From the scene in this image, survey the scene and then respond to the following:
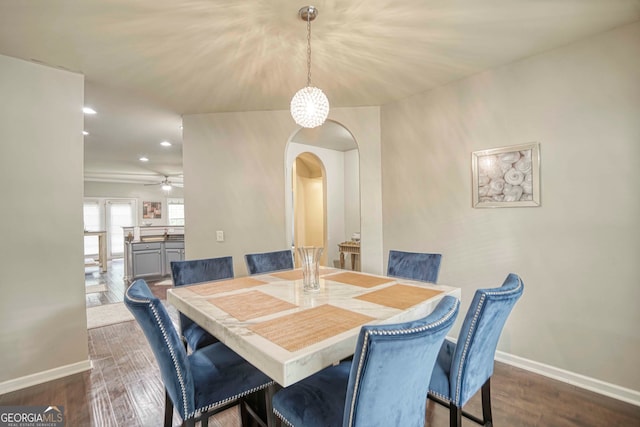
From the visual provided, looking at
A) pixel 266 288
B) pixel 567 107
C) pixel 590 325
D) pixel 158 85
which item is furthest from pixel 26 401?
pixel 567 107

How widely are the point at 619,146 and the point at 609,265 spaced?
804 mm

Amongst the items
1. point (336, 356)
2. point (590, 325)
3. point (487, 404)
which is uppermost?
point (336, 356)

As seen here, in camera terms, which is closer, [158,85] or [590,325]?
[590,325]

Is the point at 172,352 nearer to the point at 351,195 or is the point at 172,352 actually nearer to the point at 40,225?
the point at 40,225

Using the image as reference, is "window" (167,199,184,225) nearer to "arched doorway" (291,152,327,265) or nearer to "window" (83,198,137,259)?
"window" (83,198,137,259)

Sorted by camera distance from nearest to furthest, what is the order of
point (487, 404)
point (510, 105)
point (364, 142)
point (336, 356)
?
point (336, 356), point (487, 404), point (510, 105), point (364, 142)

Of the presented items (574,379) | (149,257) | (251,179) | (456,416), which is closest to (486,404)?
(456,416)

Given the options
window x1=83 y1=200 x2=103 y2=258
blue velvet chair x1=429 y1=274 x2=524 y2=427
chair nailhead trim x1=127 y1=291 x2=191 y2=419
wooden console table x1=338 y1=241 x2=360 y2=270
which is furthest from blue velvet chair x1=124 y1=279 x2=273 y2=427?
window x1=83 y1=200 x2=103 y2=258

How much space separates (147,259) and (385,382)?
20.4ft

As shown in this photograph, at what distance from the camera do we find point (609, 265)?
2025mm

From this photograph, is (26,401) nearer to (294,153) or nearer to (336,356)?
(336,356)

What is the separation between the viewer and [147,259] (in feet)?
19.5

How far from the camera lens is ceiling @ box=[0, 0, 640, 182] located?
5.60 feet

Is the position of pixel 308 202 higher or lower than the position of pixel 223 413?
higher
